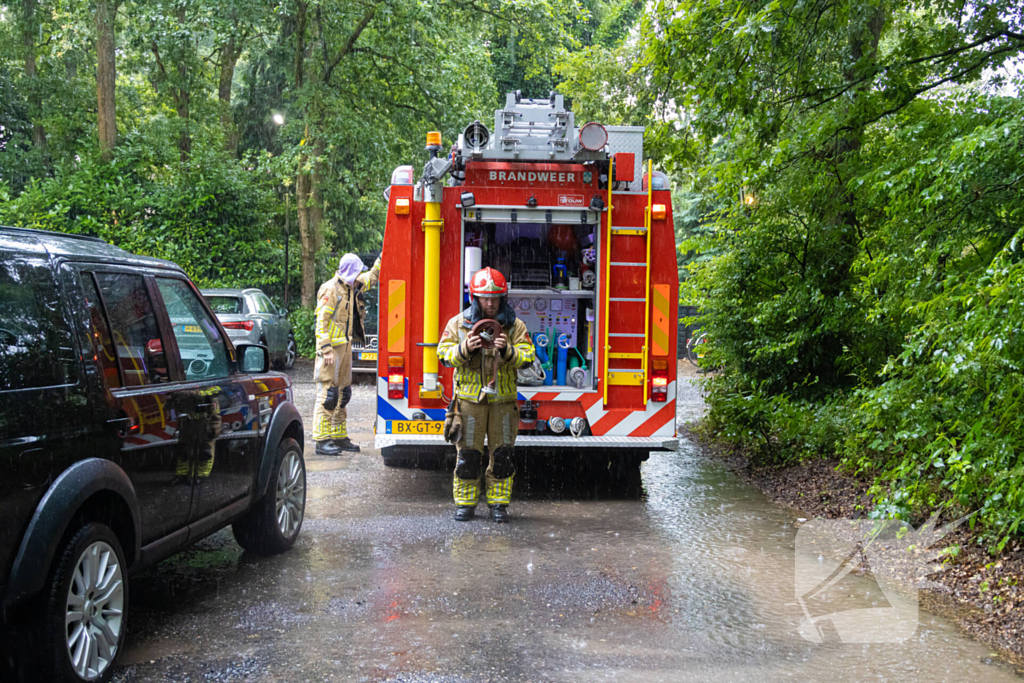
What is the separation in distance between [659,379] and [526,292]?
4.34 feet

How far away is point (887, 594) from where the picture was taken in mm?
5312

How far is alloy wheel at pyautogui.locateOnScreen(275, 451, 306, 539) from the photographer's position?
231 inches

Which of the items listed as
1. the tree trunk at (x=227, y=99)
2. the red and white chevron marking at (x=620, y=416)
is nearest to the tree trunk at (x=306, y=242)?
the tree trunk at (x=227, y=99)

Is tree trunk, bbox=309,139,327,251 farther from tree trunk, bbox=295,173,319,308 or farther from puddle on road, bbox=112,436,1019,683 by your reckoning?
puddle on road, bbox=112,436,1019,683

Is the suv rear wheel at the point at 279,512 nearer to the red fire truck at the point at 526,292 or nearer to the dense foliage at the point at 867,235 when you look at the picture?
the red fire truck at the point at 526,292

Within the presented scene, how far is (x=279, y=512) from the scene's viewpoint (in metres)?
5.85

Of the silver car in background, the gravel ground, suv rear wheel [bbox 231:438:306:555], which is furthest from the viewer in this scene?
the silver car in background

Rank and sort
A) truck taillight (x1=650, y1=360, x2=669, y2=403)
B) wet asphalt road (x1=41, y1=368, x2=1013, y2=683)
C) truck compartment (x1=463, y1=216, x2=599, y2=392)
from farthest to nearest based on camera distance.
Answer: truck compartment (x1=463, y1=216, x2=599, y2=392) < truck taillight (x1=650, y1=360, x2=669, y2=403) < wet asphalt road (x1=41, y1=368, x2=1013, y2=683)

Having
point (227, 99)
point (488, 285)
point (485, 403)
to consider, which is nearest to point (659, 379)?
point (485, 403)

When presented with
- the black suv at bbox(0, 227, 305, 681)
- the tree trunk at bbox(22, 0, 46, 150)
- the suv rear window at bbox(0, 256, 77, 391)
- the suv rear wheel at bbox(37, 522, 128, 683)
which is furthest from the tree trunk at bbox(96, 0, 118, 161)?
the suv rear wheel at bbox(37, 522, 128, 683)

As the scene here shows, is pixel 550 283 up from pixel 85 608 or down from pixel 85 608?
up

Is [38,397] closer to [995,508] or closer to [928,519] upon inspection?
[995,508]

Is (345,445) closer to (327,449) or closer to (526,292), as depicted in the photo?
(327,449)

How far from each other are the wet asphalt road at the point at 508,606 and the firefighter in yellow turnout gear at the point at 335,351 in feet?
8.10
